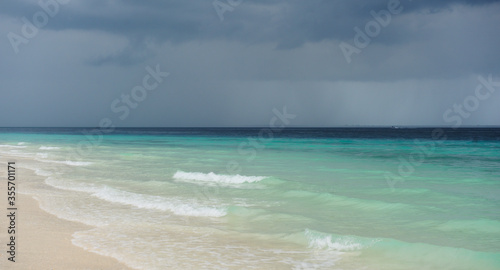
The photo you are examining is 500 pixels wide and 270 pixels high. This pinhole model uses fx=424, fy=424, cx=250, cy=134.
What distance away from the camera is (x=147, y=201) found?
12773 millimetres

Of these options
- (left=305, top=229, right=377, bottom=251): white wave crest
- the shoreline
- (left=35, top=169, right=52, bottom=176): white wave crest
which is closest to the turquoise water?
(left=305, top=229, right=377, bottom=251): white wave crest

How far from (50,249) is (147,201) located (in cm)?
508

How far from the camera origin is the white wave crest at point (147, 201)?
11.2 meters

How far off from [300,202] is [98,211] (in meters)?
5.76

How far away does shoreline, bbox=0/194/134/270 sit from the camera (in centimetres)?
683

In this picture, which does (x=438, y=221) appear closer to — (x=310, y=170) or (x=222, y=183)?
(x=222, y=183)

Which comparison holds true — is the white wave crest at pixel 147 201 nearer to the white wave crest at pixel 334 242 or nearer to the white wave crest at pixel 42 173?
the white wave crest at pixel 334 242

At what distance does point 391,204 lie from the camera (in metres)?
11.9

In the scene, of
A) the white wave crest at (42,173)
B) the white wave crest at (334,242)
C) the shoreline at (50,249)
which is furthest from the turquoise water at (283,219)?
the white wave crest at (42,173)

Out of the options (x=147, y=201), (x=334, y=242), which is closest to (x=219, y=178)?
(x=147, y=201)

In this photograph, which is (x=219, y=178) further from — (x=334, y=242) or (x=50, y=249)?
(x=50, y=249)

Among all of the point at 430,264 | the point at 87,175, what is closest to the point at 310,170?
the point at 87,175

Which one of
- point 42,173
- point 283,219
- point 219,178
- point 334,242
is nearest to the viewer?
point 334,242

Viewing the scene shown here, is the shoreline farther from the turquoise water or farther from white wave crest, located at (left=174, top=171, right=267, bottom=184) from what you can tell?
white wave crest, located at (left=174, top=171, right=267, bottom=184)
